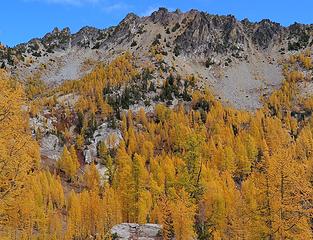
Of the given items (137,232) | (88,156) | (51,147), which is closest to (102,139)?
(88,156)

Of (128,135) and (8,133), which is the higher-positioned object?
(128,135)

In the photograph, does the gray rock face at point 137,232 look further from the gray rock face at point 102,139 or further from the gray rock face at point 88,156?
the gray rock face at point 102,139

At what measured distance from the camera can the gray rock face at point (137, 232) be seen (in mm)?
46438

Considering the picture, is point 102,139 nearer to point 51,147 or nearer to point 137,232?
point 51,147

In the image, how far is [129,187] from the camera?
6750 cm

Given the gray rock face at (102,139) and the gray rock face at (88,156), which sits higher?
the gray rock face at (102,139)

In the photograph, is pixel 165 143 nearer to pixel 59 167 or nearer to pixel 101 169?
pixel 101 169

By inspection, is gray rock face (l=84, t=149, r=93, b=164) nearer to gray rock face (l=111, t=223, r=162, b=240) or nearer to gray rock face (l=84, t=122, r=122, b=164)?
gray rock face (l=84, t=122, r=122, b=164)

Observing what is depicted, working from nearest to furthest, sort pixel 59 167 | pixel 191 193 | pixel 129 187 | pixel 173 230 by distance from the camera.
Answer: pixel 173 230 → pixel 191 193 → pixel 129 187 → pixel 59 167

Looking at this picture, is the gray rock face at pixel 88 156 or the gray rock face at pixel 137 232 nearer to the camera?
the gray rock face at pixel 137 232

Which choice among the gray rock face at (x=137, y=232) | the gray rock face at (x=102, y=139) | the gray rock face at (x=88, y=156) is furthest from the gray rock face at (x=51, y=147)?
the gray rock face at (x=137, y=232)

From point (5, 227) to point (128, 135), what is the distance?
160 m

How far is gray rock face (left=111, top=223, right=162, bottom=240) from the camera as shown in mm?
46438

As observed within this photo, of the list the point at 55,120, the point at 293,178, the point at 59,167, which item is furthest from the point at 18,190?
the point at 55,120
